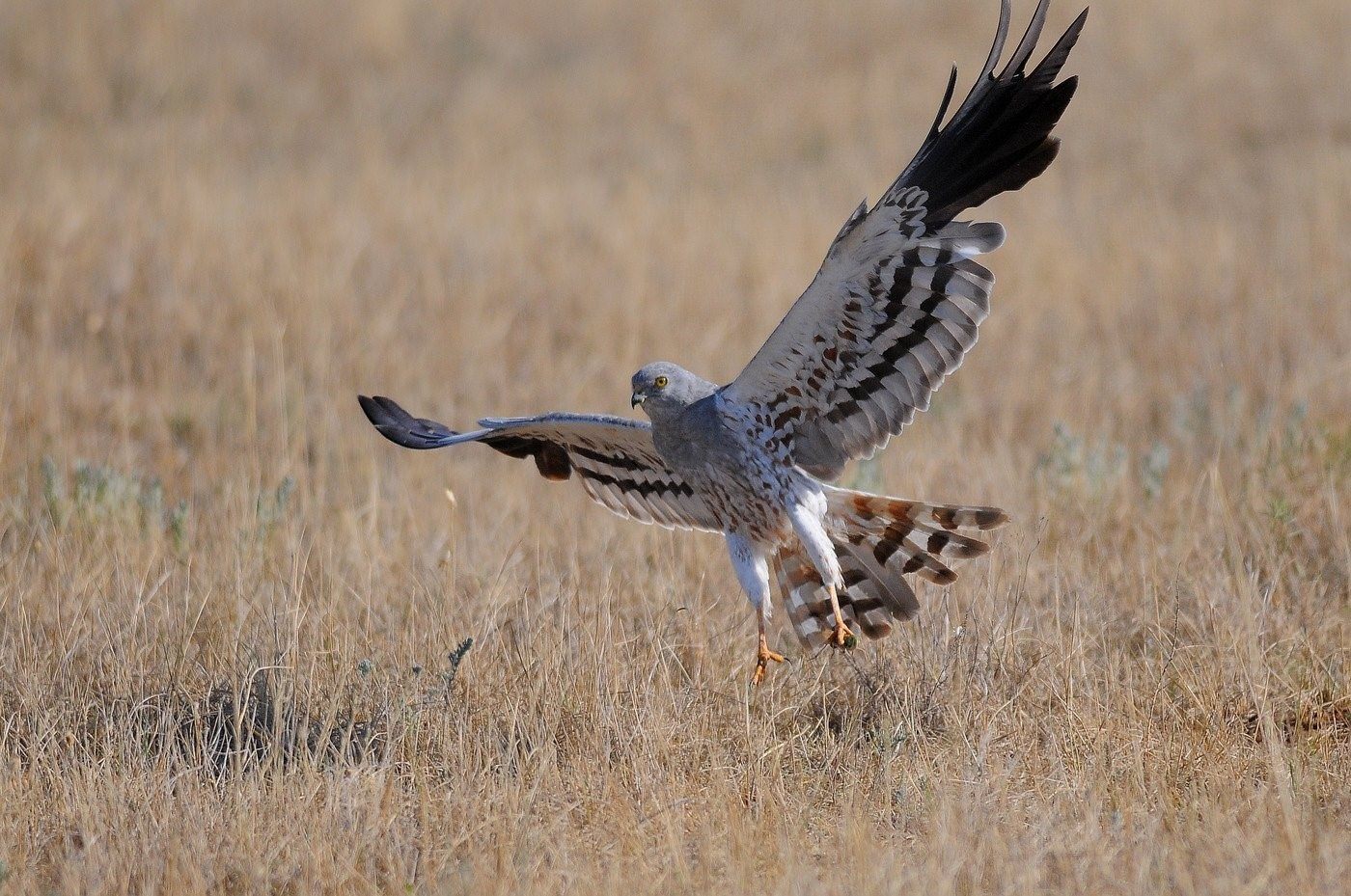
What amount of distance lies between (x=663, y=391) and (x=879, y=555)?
102 centimetres

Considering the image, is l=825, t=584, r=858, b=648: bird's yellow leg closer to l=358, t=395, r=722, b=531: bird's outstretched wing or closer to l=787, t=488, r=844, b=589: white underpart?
l=787, t=488, r=844, b=589: white underpart

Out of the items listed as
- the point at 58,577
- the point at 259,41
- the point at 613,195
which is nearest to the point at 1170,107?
the point at 613,195

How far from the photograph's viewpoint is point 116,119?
15.3 m

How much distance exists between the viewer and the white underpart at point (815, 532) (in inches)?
197

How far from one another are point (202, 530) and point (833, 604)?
3.39 meters

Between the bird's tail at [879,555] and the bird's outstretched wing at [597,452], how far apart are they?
669mm

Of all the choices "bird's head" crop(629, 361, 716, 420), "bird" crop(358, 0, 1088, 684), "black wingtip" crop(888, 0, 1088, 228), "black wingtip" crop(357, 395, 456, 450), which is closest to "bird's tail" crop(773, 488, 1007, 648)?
"bird" crop(358, 0, 1088, 684)

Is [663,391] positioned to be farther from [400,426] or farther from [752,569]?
[400,426]

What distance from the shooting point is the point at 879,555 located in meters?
5.27

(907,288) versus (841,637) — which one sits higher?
(907,288)

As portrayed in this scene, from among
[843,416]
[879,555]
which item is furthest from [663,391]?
[879,555]

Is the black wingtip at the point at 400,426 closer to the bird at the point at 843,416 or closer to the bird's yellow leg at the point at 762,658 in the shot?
the bird at the point at 843,416

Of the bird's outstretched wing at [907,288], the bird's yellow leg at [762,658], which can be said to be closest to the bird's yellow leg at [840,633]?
the bird's yellow leg at [762,658]

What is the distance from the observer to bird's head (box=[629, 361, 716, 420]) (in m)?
5.21
